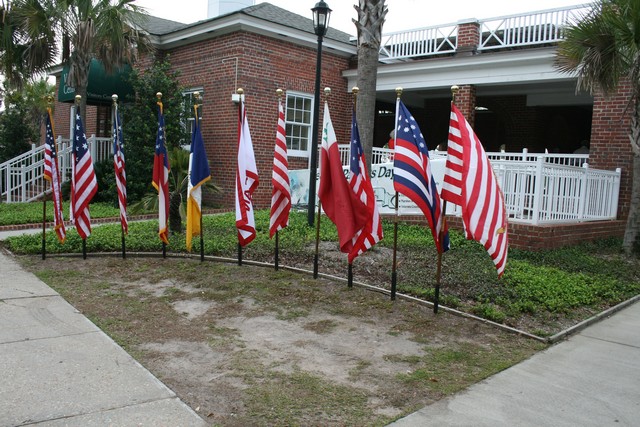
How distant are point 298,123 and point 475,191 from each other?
34.8 feet


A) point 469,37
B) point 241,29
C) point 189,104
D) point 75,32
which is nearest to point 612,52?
point 469,37

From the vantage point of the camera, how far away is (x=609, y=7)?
9414 mm

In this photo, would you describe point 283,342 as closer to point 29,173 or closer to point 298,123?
point 298,123

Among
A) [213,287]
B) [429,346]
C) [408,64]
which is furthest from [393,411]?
[408,64]

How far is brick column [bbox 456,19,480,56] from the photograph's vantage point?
563 inches

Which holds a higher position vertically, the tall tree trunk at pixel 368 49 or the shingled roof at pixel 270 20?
the shingled roof at pixel 270 20

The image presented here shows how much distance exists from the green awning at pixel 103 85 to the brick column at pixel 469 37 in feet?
29.7

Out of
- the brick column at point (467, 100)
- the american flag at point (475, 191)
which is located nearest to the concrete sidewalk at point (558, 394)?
the american flag at point (475, 191)

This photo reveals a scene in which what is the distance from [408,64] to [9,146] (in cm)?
1433

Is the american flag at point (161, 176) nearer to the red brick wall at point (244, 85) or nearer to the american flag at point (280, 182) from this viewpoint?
the american flag at point (280, 182)

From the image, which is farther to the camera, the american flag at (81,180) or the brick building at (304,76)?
the brick building at (304,76)

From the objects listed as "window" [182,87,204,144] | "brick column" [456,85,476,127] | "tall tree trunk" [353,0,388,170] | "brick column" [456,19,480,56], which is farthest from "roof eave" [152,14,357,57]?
"tall tree trunk" [353,0,388,170]

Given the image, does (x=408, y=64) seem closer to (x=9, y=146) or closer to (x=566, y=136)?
(x=566, y=136)

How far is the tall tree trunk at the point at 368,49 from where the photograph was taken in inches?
325
